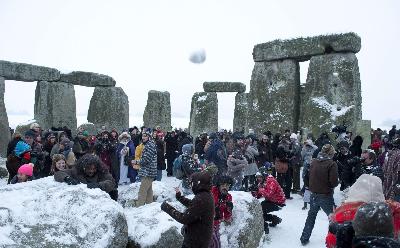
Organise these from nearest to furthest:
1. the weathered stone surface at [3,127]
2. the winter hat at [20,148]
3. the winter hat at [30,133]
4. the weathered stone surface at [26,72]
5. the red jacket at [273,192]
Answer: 1. the red jacket at [273,192]
2. the winter hat at [20,148]
3. the winter hat at [30,133]
4. the weathered stone surface at [3,127]
5. the weathered stone surface at [26,72]

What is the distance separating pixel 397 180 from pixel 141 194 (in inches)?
170

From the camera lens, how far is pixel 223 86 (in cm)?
2345

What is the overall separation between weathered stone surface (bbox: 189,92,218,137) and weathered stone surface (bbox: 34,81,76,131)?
687 centimetres

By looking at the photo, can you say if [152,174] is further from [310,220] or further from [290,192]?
[290,192]

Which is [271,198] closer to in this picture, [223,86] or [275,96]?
[275,96]

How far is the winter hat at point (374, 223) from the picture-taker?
2391 millimetres

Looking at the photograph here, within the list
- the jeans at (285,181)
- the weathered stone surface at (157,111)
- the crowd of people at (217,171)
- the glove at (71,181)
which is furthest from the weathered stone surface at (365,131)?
the weathered stone surface at (157,111)

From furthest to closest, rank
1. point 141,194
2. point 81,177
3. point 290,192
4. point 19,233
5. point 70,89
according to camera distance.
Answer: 1. point 70,89
2. point 290,192
3. point 141,194
4. point 81,177
5. point 19,233

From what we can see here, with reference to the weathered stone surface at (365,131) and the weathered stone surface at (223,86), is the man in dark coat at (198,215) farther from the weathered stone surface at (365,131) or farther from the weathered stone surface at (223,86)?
the weathered stone surface at (223,86)

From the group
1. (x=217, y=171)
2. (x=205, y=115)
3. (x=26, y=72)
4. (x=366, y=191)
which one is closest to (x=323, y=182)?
(x=217, y=171)

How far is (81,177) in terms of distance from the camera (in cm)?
539

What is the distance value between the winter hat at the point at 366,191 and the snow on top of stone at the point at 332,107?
11620 millimetres

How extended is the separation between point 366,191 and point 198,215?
1527 millimetres

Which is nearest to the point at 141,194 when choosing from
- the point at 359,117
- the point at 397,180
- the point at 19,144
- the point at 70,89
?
the point at 19,144
